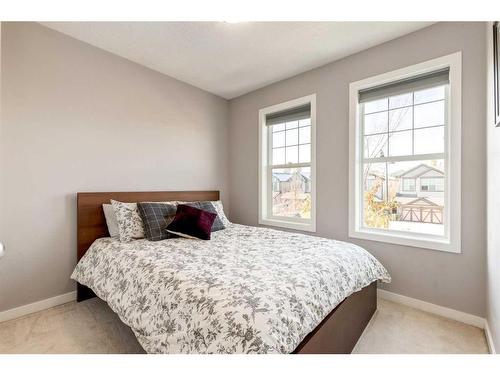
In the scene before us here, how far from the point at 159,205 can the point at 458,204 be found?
2712 millimetres

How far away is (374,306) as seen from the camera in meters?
2.06

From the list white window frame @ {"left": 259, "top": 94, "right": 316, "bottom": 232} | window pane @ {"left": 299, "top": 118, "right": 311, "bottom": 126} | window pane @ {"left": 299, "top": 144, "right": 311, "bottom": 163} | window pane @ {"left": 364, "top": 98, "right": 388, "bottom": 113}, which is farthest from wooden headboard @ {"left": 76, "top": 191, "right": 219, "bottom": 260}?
window pane @ {"left": 364, "top": 98, "right": 388, "bottom": 113}

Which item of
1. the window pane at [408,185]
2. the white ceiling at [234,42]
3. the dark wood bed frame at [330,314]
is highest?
the white ceiling at [234,42]

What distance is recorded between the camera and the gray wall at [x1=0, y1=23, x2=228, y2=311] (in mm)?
1991

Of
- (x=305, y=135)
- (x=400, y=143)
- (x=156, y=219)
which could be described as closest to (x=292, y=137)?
(x=305, y=135)

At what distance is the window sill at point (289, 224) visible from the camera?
2.91m

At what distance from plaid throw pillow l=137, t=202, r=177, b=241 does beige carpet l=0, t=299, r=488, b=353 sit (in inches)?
29.3

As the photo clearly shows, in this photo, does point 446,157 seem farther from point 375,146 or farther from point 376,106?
point 376,106

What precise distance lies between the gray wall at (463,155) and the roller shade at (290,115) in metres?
0.16

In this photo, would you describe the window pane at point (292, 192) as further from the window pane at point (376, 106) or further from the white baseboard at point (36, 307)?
the white baseboard at point (36, 307)

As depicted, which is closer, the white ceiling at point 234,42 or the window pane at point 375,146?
the white ceiling at point 234,42

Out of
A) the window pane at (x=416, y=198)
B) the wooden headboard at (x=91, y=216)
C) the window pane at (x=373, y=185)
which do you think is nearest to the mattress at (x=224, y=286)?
the wooden headboard at (x=91, y=216)
